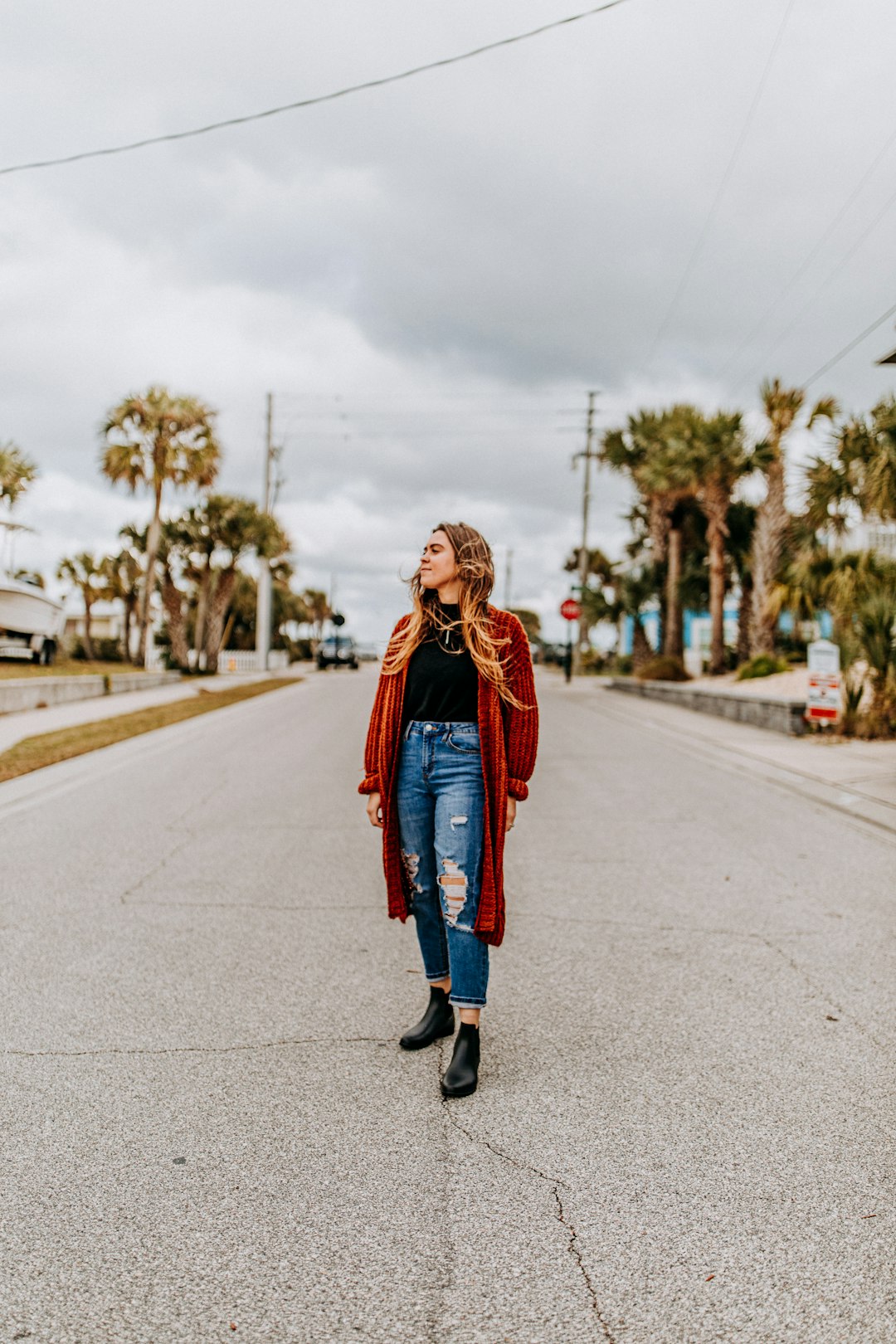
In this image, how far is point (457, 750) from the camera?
12.3ft

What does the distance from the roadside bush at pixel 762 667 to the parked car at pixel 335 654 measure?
1156 inches

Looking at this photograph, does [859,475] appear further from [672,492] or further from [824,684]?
[672,492]

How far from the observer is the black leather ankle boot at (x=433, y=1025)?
13.1 ft

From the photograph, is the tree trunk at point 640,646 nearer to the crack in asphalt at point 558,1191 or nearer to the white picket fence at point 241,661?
the white picket fence at point 241,661

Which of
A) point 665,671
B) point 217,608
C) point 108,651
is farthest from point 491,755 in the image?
point 108,651

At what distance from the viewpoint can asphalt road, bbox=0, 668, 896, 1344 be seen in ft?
8.14

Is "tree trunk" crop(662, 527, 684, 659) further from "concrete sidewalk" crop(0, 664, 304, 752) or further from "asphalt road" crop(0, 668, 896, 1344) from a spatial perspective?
"asphalt road" crop(0, 668, 896, 1344)

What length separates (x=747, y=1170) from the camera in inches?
123

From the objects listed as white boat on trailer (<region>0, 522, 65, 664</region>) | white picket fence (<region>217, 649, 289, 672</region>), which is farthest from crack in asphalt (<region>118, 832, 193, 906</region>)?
white picket fence (<region>217, 649, 289, 672</region>)

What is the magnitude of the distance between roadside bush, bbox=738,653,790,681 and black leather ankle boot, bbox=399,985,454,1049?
22852mm

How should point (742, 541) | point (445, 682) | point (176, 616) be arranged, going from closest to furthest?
point (445, 682)
point (742, 541)
point (176, 616)

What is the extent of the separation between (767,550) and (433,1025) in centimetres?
2535

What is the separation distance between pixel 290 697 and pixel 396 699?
22287 millimetres

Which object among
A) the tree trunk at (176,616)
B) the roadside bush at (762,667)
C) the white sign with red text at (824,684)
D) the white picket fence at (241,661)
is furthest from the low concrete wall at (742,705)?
the white picket fence at (241,661)
